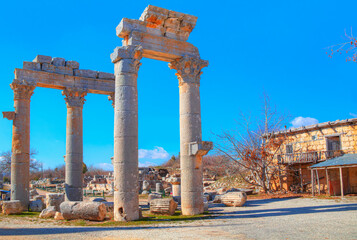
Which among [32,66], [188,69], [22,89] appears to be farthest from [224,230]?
[32,66]

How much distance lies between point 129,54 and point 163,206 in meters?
6.33

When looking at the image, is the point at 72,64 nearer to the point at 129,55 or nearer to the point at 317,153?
the point at 129,55

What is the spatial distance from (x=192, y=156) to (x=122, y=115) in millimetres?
3433

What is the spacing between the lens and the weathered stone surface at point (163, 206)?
14.4 m

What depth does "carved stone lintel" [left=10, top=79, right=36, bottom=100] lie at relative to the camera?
19530mm

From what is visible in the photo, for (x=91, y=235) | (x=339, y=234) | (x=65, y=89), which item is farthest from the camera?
(x=65, y=89)

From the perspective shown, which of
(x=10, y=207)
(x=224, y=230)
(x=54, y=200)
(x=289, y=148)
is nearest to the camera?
(x=224, y=230)

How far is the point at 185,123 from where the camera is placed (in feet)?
49.0

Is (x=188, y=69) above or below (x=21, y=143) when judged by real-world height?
above

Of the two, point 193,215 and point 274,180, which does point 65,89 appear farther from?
point 274,180

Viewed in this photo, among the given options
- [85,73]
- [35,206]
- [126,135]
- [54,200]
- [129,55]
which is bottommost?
[35,206]

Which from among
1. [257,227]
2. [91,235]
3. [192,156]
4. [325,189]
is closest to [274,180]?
[325,189]

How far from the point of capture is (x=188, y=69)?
15430mm

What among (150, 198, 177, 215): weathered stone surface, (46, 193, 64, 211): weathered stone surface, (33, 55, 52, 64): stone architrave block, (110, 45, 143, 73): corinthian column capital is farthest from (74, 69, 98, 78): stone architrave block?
(150, 198, 177, 215): weathered stone surface
